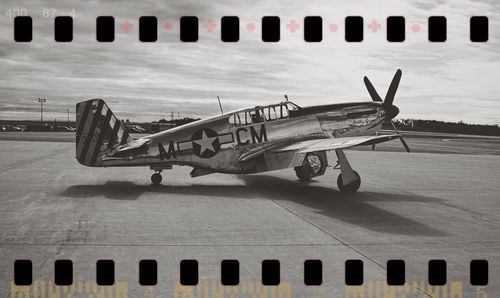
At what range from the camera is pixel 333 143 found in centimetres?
1412

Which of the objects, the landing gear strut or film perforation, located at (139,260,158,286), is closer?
film perforation, located at (139,260,158,286)

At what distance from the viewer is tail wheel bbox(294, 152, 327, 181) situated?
57.9 ft

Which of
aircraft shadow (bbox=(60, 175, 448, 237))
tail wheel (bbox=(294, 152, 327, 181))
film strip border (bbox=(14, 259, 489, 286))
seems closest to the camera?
film strip border (bbox=(14, 259, 489, 286))

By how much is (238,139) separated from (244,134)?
24cm

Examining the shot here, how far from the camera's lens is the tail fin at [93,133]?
14.9 m

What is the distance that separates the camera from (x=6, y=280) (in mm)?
6289

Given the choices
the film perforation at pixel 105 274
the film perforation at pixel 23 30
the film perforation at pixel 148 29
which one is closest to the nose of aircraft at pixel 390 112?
the film perforation at pixel 148 29

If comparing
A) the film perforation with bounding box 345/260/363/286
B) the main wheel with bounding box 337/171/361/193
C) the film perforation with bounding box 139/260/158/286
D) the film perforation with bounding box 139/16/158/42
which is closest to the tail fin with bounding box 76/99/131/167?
the main wheel with bounding box 337/171/361/193

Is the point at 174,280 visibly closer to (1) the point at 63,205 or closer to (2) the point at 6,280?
(2) the point at 6,280

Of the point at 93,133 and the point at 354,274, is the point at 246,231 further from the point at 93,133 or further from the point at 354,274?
the point at 93,133

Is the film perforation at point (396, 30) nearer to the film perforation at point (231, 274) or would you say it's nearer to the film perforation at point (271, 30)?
the film perforation at point (271, 30)

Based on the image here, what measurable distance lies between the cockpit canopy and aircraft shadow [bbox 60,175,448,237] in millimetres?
2079

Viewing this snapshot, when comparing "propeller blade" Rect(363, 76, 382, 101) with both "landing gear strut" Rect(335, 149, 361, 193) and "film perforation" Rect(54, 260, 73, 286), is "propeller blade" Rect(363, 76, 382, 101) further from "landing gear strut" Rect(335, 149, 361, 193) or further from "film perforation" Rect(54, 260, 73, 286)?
"film perforation" Rect(54, 260, 73, 286)

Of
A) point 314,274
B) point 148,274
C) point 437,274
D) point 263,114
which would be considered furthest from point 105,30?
point 263,114
